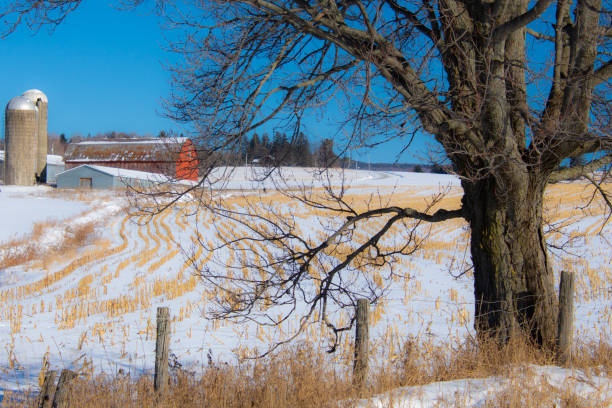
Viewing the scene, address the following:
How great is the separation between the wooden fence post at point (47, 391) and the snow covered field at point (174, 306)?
1292 millimetres

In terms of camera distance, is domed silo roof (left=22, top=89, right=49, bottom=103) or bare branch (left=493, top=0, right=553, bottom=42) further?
domed silo roof (left=22, top=89, right=49, bottom=103)

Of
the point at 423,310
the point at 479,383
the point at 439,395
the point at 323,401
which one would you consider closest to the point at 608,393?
the point at 479,383

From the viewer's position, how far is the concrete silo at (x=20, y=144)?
179ft

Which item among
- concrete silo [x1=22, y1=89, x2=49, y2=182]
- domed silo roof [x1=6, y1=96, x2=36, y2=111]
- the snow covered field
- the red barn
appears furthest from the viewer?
concrete silo [x1=22, y1=89, x2=49, y2=182]

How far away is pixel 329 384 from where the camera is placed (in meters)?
4.68

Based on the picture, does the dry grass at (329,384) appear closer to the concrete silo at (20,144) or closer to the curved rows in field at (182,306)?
the curved rows in field at (182,306)

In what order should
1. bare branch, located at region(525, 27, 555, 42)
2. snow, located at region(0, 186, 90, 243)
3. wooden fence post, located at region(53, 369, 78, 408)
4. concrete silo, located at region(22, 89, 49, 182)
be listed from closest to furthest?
wooden fence post, located at region(53, 369, 78, 408) → bare branch, located at region(525, 27, 555, 42) → snow, located at region(0, 186, 90, 243) → concrete silo, located at region(22, 89, 49, 182)

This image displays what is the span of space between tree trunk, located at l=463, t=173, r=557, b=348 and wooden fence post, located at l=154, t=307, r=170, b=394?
3458mm

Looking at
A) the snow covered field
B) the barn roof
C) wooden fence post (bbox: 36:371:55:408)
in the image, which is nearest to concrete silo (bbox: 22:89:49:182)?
the barn roof

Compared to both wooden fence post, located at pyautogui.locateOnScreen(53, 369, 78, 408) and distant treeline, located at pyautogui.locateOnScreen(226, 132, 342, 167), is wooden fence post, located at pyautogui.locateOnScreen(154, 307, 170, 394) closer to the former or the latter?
wooden fence post, located at pyautogui.locateOnScreen(53, 369, 78, 408)

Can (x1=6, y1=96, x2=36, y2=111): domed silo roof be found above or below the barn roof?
above

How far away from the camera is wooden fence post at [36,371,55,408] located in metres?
4.12

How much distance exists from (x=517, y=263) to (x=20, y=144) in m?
60.8

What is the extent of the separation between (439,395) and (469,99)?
318 cm
